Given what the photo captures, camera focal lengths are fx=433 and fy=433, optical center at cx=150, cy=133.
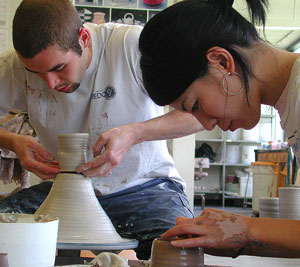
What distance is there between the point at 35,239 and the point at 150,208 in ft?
2.52

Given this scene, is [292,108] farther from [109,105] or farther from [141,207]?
[109,105]

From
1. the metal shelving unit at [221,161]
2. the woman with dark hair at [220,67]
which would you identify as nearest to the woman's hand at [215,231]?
the woman with dark hair at [220,67]

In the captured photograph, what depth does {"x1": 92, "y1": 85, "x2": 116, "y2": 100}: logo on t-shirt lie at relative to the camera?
5.88 feet

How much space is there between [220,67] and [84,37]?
0.73 meters

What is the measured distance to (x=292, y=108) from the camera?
103 centimetres

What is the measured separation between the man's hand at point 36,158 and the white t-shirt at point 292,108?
78 centimetres

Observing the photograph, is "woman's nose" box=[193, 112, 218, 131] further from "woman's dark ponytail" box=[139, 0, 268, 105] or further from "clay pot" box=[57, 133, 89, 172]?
"clay pot" box=[57, 133, 89, 172]

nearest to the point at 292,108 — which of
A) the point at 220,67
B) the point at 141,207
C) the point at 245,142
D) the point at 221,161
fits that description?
the point at 220,67

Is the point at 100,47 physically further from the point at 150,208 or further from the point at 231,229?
the point at 231,229

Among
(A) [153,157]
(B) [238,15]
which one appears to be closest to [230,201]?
(A) [153,157]

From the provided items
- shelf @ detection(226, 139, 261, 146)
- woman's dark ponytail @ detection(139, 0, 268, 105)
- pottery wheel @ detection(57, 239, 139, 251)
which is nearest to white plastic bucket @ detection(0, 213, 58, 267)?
pottery wheel @ detection(57, 239, 139, 251)

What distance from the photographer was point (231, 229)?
1023mm

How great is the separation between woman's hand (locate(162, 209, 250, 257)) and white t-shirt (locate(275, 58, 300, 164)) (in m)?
0.23

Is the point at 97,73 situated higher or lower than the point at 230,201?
higher
